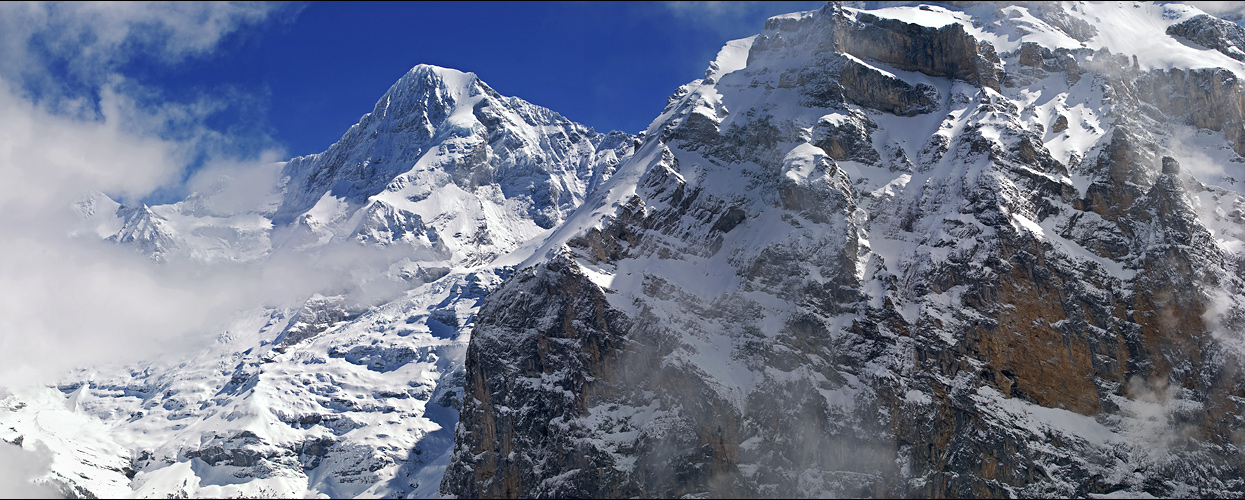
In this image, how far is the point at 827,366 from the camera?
191 meters

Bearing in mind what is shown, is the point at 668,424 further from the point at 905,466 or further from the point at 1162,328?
the point at 1162,328

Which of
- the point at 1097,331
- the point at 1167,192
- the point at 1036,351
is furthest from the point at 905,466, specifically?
the point at 1167,192

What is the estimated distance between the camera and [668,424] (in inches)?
7461

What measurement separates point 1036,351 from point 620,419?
70.7m

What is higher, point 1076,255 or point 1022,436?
point 1076,255

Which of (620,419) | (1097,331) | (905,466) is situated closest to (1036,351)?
(1097,331)

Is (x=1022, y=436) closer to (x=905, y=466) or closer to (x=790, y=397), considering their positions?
(x=905, y=466)

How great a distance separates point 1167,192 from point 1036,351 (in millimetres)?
39997

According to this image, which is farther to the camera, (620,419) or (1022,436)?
(620,419)

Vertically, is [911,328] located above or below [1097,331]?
above

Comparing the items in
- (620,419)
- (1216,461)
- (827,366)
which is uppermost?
(620,419)

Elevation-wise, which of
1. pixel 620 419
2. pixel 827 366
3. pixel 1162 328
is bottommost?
pixel 1162 328

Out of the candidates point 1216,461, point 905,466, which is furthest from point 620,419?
point 1216,461

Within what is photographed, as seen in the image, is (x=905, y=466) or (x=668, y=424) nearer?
(x=905, y=466)
